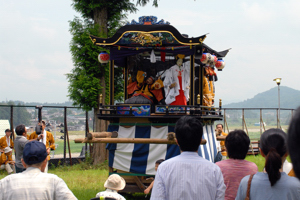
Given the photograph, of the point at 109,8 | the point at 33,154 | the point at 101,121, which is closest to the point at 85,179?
the point at 101,121

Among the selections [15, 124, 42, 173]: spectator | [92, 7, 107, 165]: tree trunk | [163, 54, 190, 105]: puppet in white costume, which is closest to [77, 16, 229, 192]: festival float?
[163, 54, 190, 105]: puppet in white costume

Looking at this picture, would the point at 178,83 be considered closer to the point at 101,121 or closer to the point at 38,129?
the point at 38,129

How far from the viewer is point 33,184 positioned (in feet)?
11.9

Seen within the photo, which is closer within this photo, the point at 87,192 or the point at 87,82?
the point at 87,192

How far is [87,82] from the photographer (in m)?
18.0

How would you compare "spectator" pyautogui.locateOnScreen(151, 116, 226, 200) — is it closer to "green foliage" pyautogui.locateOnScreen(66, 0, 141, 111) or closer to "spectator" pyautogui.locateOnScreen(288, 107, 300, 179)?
"spectator" pyautogui.locateOnScreen(288, 107, 300, 179)

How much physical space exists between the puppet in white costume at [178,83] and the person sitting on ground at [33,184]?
862cm

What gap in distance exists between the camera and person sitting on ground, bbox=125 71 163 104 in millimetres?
12188

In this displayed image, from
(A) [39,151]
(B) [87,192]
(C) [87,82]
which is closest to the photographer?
(A) [39,151]

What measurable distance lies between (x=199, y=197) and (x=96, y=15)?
16005 millimetres

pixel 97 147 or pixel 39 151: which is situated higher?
pixel 39 151

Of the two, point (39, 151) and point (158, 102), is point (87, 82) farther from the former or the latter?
point (39, 151)

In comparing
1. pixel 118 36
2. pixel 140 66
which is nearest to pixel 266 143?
pixel 118 36

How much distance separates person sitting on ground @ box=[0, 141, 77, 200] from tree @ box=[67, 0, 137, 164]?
14.3 meters
